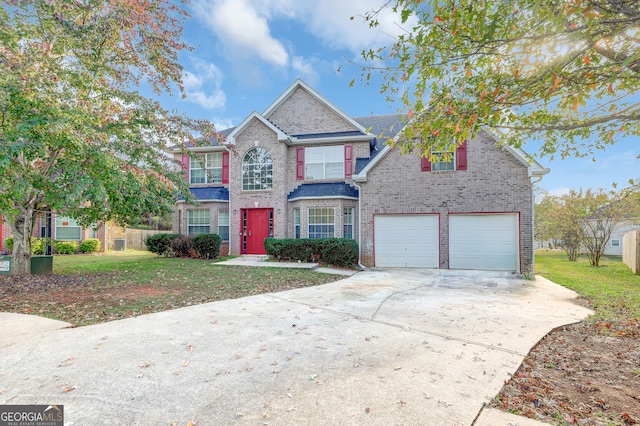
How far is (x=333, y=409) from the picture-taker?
9.08 ft

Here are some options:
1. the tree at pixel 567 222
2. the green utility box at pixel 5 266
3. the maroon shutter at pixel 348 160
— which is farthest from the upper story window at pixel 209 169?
the tree at pixel 567 222

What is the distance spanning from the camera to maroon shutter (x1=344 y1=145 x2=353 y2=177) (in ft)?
51.9

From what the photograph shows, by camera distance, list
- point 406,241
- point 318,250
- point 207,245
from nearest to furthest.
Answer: point 406,241
point 318,250
point 207,245

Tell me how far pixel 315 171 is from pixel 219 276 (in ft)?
25.8

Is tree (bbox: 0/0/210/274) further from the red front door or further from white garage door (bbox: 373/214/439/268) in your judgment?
white garage door (bbox: 373/214/439/268)

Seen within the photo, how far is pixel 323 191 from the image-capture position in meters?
15.3

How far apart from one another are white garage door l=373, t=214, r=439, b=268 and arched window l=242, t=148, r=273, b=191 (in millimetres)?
6107

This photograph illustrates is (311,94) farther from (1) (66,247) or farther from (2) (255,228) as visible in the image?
(1) (66,247)

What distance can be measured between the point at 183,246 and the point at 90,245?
8979 mm

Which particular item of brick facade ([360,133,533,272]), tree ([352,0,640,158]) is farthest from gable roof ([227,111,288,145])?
tree ([352,0,640,158])

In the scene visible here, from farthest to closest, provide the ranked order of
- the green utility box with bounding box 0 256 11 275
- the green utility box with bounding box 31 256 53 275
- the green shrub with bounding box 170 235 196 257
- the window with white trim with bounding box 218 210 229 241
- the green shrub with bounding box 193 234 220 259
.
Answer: the window with white trim with bounding box 218 210 229 241
the green shrub with bounding box 170 235 196 257
the green shrub with bounding box 193 234 220 259
the green utility box with bounding box 31 256 53 275
the green utility box with bounding box 0 256 11 275

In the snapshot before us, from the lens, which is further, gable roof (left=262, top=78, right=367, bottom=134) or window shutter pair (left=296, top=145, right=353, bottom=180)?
gable roof (left=262, top=78, right=367, bottom=134)

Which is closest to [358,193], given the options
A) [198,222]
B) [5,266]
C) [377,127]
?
[377,127]

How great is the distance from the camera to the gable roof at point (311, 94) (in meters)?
16.4
